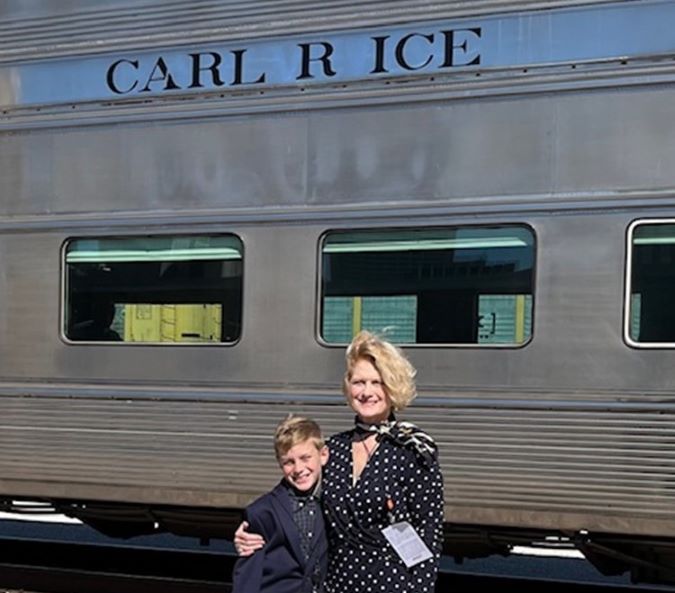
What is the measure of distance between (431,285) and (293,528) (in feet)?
6.66

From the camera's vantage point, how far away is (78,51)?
5.16 m

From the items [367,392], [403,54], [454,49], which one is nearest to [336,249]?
[403,54]

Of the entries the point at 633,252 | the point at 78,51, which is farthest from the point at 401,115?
the point at 78,51

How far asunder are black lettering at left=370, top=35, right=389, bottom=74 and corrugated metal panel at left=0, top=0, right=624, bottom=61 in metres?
0.08

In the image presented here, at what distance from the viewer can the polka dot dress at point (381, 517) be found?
273 cm

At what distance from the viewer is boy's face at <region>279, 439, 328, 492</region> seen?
2773 millimetres

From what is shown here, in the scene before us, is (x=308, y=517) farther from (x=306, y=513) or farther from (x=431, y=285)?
(x=431, y=285)

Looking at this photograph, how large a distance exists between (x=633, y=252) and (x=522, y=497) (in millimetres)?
1182

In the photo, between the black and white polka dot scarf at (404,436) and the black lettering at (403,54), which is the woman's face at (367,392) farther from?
the black lettering at (403,54)

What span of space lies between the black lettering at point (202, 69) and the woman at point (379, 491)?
251 centimetres

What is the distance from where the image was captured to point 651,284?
429 cm

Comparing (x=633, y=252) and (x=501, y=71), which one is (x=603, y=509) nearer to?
(x=633, y=252)

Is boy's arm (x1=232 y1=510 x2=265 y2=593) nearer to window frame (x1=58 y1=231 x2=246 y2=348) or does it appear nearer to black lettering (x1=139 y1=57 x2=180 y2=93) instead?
window frame (x1=58 y1=231 x2=246 y2=348)

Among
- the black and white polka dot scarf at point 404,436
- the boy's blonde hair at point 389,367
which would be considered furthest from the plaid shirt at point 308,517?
the boy's blonde hair at point 389,367
